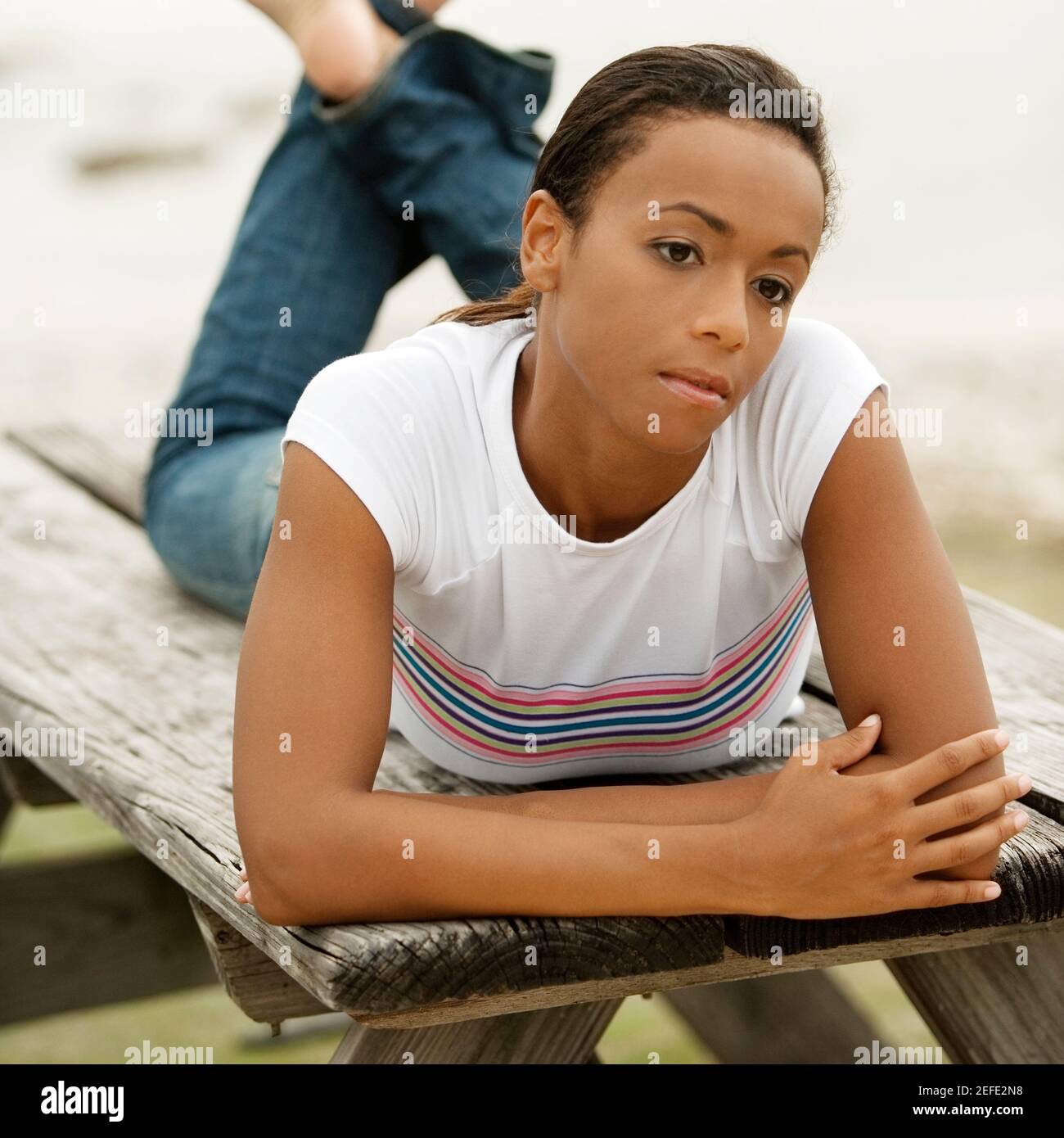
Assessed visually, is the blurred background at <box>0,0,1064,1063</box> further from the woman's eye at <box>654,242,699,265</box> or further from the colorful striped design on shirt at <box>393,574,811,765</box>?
the woman's eye at <box>654,242,699,265</box>

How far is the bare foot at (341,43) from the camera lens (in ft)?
7.50

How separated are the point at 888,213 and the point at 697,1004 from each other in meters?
6.00

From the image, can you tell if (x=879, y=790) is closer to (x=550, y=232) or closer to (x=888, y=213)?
(x=550, y=232)

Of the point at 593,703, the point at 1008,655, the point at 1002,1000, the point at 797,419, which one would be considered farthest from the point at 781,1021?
the point at 797,419

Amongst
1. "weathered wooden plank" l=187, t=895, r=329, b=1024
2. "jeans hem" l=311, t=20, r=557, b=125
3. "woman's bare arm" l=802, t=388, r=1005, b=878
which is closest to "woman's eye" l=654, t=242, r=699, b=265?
"woman's bare arm" l=802, t=388, r=1005, b=878

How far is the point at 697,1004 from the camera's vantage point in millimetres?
2674

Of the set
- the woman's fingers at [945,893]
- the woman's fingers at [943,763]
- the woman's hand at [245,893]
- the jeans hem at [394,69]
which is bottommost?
the woman's hand at [245,893]

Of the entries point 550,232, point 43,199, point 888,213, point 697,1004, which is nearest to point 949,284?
point 888,213

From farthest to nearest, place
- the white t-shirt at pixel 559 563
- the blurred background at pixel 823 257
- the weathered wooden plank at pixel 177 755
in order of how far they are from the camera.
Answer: the blurred background at pixel 823 257 < the white t-shirt at pixel 559 563 < the weathered wooden plank at pixel 177 755

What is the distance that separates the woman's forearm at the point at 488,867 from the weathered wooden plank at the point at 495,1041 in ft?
1.02

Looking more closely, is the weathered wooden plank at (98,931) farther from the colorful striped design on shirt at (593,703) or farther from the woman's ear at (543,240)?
the woman's ear at (543,240)

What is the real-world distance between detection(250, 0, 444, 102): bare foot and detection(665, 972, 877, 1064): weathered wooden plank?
1597 mm

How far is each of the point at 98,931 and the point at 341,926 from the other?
157cm

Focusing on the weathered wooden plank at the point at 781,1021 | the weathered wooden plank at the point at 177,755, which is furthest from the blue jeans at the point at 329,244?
the weathered wooden plank at the point at 781,1021
